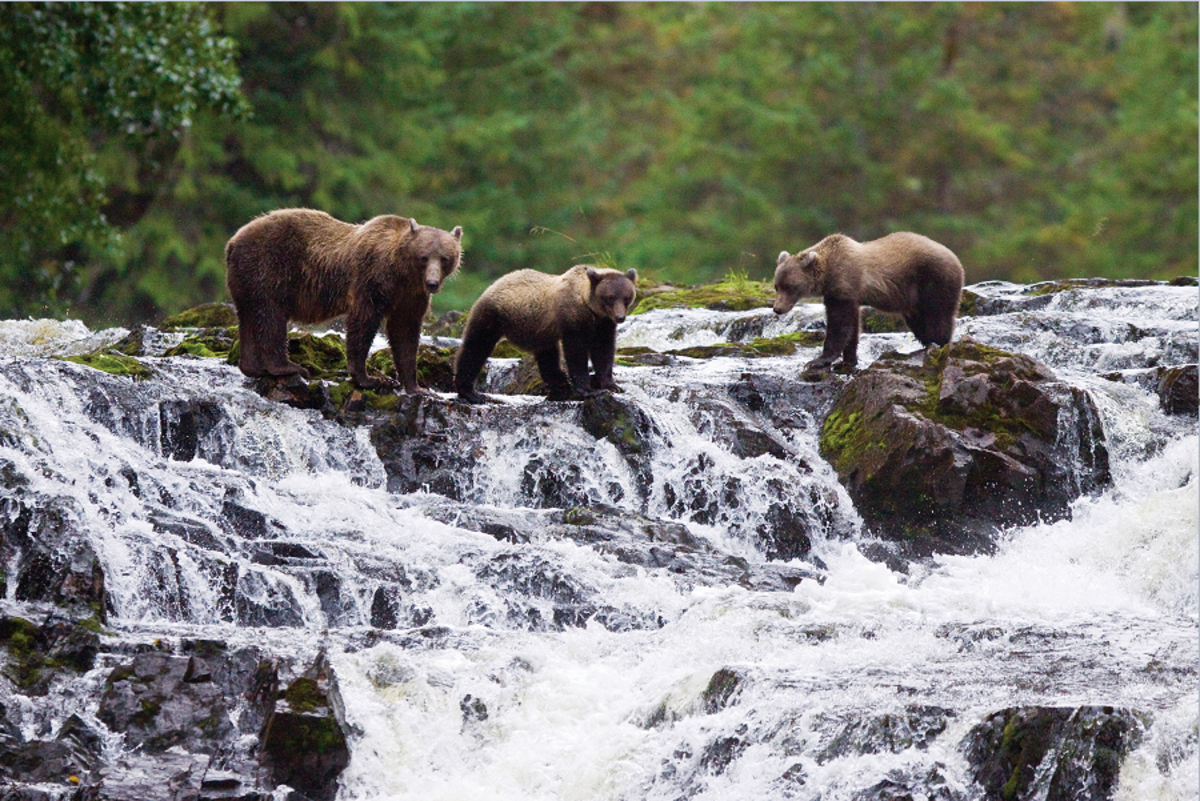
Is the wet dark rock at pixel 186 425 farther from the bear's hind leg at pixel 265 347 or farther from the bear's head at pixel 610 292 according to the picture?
the bear's head at pixel 610 292

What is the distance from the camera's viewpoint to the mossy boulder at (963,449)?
916cm

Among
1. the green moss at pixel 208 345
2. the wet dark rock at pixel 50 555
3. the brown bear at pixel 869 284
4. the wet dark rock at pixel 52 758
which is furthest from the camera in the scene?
the green moss at pixel 208 345

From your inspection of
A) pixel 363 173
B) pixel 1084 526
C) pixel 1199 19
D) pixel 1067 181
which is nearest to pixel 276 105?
pixel 363 173

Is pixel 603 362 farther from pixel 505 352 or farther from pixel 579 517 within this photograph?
pixel 505 352

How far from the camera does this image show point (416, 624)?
23.7 ft

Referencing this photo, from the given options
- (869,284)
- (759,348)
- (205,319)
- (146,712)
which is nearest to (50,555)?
(146,712)

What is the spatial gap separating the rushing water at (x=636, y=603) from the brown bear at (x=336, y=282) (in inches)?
18.2

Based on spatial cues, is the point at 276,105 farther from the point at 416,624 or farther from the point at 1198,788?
the point at 1198,788

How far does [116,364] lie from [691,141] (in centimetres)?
2447

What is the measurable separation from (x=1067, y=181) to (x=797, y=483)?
82.5 feet

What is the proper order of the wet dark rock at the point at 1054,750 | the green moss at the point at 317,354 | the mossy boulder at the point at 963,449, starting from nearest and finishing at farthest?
the wet dark rock at the point at 1054,750
the mossy boulder at the point at 963,449
the green moss at the point at 317,354

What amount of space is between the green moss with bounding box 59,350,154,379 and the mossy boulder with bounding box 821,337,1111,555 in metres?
4.50

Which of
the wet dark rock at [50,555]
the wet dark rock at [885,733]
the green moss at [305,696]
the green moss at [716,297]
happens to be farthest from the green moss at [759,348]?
A: the green moss at [305,696]

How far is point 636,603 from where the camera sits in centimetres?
752
